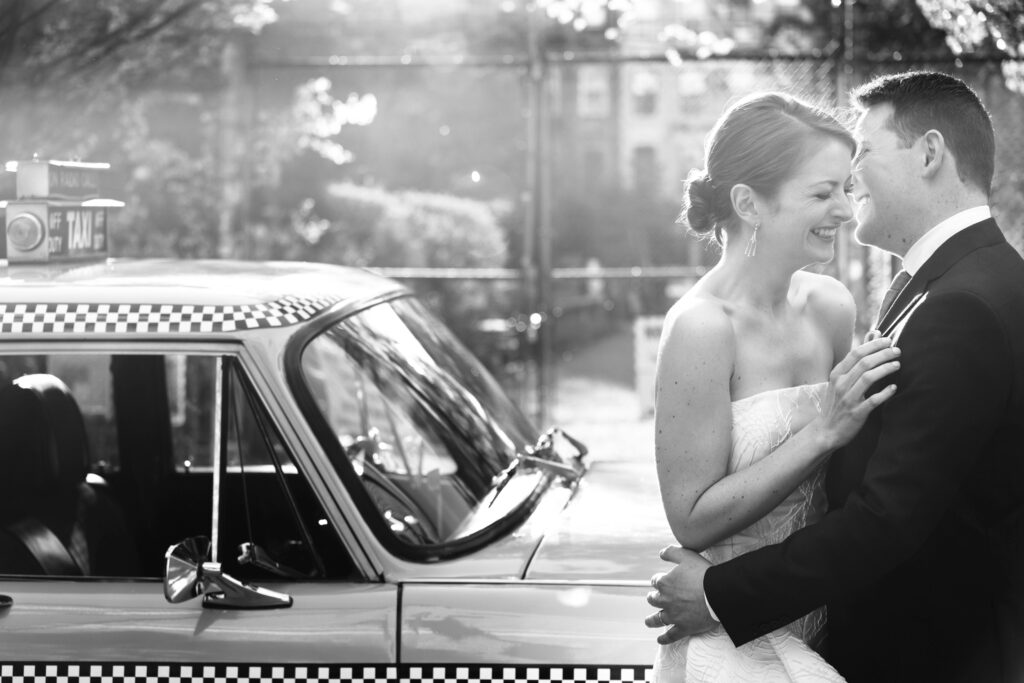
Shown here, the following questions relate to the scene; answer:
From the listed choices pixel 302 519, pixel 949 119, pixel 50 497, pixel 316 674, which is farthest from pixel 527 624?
pixel 50 497

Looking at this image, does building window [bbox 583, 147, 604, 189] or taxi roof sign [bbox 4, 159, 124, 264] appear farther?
building window [bbox 583, 147, 604, 189]

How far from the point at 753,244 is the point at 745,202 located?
8 cm

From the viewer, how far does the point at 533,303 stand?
31.5 feet

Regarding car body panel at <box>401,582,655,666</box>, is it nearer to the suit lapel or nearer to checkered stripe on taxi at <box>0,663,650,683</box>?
checkered stripe on taxi at <box>0,663,650,683</box>

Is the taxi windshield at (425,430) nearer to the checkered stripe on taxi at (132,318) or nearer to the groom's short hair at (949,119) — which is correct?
the checkered stripe on taxi at (132,318)

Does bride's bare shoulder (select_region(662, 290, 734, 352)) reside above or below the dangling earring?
below

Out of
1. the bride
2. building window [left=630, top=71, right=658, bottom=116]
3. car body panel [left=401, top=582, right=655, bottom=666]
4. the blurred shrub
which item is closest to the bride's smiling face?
the bride

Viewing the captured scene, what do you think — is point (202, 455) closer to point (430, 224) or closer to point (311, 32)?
point (430, 224)

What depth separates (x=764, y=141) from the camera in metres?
2.52

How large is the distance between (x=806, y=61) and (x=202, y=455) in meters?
4.61

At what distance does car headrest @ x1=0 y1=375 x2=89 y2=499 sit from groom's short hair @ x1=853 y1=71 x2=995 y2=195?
2.26m

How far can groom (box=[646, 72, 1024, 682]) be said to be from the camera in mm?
2264

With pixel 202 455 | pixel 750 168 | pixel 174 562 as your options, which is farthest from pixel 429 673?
pixel 202 455

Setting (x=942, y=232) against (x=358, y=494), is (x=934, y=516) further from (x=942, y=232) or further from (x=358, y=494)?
(x=358, y=494)
